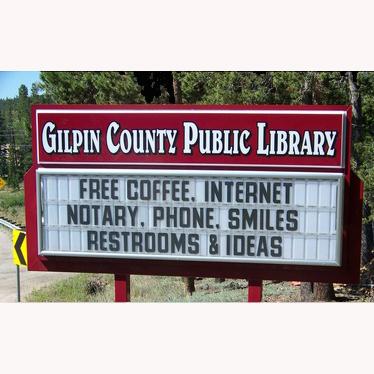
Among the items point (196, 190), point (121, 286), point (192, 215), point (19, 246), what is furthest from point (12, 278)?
point (196, 190)

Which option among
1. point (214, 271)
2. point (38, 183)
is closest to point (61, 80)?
point (38, 183)

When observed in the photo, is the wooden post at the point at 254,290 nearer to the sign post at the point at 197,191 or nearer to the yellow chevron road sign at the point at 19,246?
the sign post at the point at 197,191

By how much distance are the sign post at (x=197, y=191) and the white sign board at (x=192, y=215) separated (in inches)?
0.5

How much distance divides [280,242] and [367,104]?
4526mm

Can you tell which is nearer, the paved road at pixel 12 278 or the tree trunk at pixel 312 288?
the tree trunk at pixel 312 288

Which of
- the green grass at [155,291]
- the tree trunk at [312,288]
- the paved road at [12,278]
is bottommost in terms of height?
the paved road at [12,278]

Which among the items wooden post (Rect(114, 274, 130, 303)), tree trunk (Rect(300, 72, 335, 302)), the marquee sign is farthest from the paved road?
tree trunk (Rect(300, 72, 335, 302))

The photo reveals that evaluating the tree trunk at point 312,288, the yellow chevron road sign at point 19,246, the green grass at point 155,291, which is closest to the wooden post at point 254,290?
the green grass at point 155,291

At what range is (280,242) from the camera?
6555 mm

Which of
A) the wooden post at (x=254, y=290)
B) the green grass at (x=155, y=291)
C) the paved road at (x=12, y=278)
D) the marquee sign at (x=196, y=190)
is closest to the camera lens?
the marquee sign at (x=196, y=190)

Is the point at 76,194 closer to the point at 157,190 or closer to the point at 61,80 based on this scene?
the point at 157,190

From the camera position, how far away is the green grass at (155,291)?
9492 mm

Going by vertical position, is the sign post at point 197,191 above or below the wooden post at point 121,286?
above

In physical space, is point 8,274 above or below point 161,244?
below
